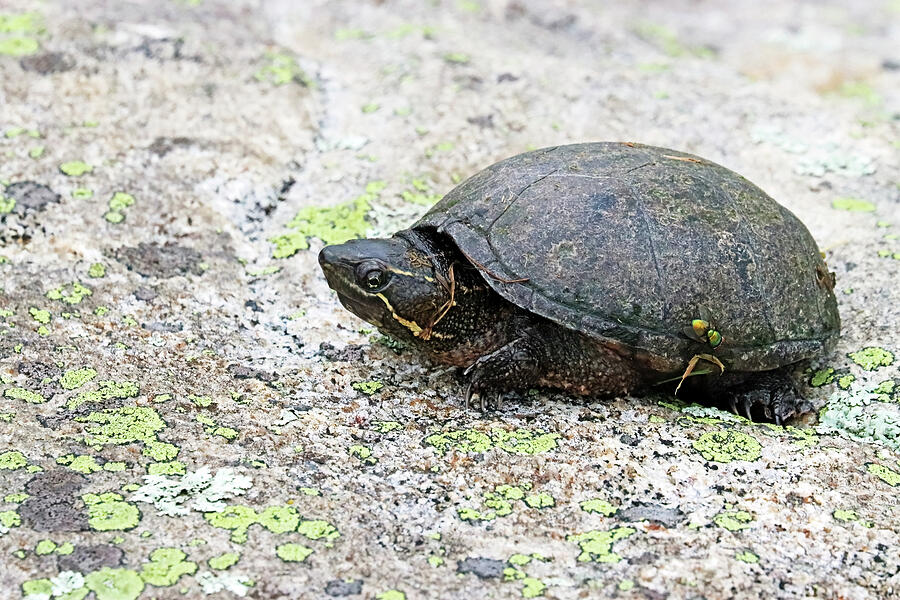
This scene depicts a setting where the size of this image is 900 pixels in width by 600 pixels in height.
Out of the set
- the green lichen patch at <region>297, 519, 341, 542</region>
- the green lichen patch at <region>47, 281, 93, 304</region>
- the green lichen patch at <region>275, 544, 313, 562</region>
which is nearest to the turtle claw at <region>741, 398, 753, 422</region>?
the green lichen patch at <region>297, 519, 341, 542</region>

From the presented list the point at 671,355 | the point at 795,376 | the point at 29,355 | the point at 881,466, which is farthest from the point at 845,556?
the point at 29,355

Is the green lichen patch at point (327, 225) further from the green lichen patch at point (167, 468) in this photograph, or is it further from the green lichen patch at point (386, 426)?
the green lichen patch at point (167, 468)

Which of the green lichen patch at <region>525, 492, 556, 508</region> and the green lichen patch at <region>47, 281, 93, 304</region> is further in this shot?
the green lichen patch at <region>47, 281, 93, 304</region>

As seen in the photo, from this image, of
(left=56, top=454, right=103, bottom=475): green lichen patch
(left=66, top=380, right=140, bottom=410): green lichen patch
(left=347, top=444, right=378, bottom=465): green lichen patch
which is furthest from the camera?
(left=66, top=380, right=140, bottom=410): green lichen patch

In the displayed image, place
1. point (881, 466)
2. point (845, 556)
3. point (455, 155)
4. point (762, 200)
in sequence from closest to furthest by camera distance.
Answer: point (845, 556) → point (881, 466) → point (762, 200) → point (455, 155)

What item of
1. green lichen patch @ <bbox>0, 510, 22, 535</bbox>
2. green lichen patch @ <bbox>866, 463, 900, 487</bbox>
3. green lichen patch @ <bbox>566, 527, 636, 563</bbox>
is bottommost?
green lichen patch @ <bbox>0, 510, 22, 535</bbox>

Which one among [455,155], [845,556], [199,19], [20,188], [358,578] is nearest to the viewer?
[358,578]

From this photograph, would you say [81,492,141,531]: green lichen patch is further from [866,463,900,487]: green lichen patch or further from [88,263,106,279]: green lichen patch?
[866,463,900,487]: green lichen patch

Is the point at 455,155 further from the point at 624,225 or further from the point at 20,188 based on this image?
the point at 20,188
